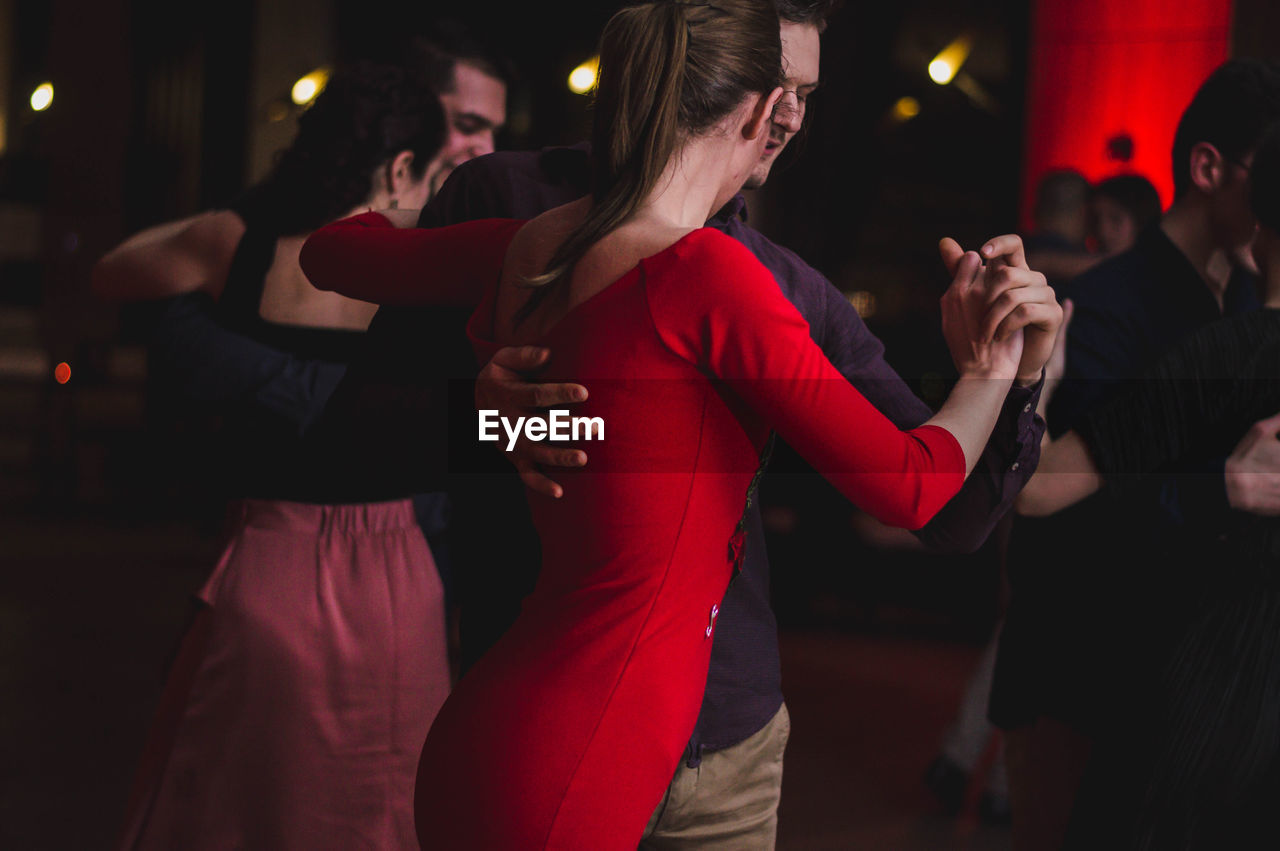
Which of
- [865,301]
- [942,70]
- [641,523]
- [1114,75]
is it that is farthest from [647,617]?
[865,301]

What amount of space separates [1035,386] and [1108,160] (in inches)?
183

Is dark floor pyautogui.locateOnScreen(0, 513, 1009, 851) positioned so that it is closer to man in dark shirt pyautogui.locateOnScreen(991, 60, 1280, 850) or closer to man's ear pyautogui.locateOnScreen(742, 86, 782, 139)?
man in dark shirt pyautogui.locateOnScreen(991, 60, 1280, 850)

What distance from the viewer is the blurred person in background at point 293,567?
5.66ft

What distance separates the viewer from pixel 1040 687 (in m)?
1.67

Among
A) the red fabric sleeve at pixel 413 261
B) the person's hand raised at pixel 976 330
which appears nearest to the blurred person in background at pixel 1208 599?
the person's hand raised at pixel 976 330

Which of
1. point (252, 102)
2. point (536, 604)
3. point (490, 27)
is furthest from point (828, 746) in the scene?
point (252, 102)

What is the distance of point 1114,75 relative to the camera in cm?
529

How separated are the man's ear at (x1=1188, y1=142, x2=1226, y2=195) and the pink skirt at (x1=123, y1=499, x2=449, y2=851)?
1.37 meters

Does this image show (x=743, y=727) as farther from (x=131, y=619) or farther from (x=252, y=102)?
(x=252, y=102)

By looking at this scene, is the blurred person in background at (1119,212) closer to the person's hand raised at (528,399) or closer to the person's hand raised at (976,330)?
the person's hand raised at (976,330)

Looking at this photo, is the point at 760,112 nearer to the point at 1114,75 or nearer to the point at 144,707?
the point at 144,707

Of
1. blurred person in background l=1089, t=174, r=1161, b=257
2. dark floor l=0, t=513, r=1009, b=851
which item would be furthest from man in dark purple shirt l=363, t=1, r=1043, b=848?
blurred person in background l=1089, t=174, r=1161, b=257

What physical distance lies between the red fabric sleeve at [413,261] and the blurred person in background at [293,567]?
0.63 metres

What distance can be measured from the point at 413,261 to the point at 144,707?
315cm
